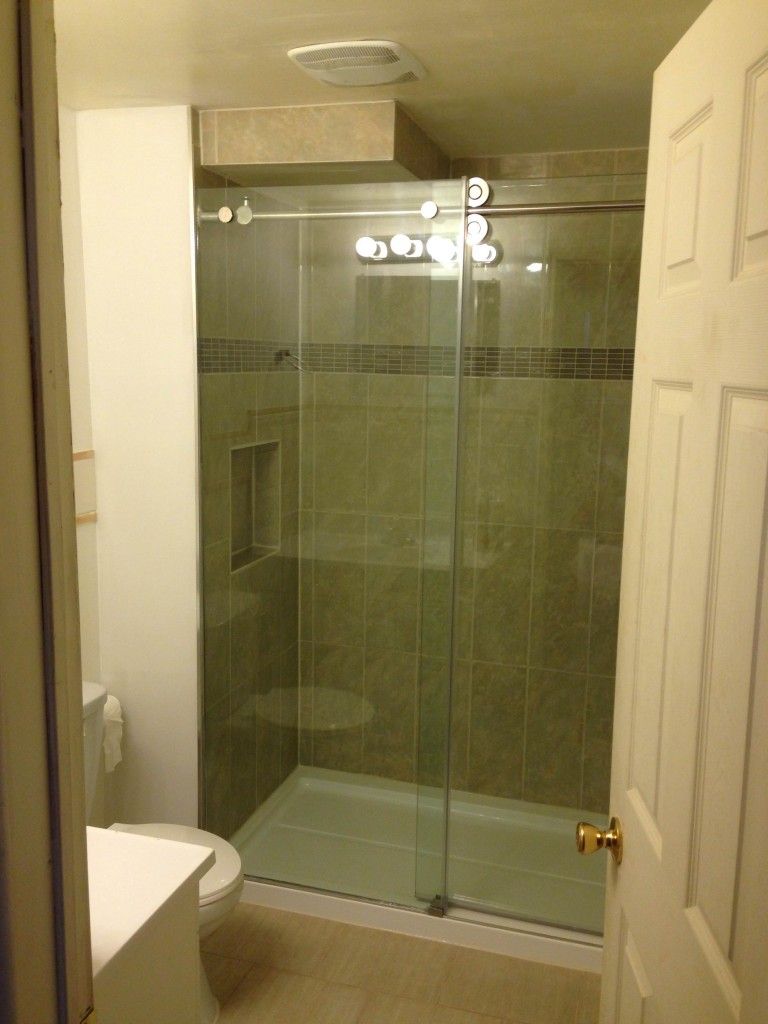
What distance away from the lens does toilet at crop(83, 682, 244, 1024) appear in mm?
2240

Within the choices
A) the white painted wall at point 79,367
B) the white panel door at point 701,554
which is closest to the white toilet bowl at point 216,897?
the white painted wall at point 79,367

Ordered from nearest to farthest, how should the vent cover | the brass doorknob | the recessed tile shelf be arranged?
the brass doorknob
the vent cover
the recessed tile shelf

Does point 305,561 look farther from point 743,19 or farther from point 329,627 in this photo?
point 743,19

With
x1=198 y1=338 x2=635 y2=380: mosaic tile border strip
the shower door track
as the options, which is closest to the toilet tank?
x1=198 y1=338 x2=635 y2=380: mosaic tile border strip

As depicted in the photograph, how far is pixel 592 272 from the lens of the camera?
2.80 meters

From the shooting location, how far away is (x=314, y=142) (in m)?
2.51

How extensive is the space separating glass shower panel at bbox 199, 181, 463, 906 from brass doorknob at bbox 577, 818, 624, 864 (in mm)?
1300

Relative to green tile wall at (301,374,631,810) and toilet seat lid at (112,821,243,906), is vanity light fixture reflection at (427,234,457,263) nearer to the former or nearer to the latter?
green tile wall at (301,374,631,810)

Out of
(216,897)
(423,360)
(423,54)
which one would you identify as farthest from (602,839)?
(423,54)

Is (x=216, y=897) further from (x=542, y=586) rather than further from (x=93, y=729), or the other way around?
(x=542, y=586)

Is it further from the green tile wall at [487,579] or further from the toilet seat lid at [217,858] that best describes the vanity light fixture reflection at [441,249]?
the toilet seat lid at [217,858]

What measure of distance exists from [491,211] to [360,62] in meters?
0.57

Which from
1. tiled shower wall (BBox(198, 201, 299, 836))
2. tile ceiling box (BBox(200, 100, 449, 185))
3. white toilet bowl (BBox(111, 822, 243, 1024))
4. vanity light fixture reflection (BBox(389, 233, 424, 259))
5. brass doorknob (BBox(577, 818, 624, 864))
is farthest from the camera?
tiled shower wall (BBox(198, 201, 299, 836))

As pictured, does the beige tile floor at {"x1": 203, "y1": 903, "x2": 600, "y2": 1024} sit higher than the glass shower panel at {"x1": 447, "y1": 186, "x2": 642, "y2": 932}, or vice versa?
the glass shower panel at {"x1": 447, "y1": 186, "x2": 642, "y2": 932}
